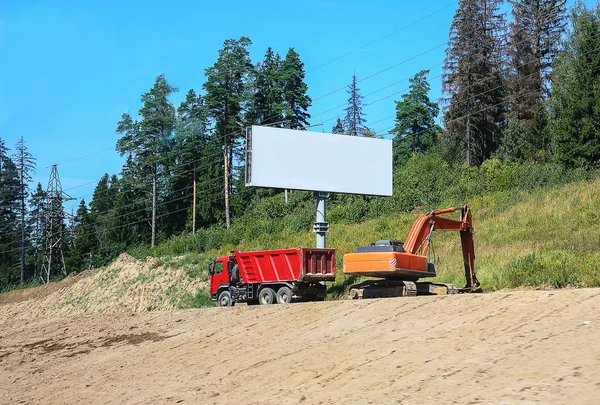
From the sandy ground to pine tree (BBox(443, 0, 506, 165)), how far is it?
155 feet

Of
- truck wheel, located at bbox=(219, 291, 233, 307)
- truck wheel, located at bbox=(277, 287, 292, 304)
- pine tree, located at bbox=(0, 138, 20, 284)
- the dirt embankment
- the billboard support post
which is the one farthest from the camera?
Answer: pine tree, located at bbox=(0, 138, 20, 284)

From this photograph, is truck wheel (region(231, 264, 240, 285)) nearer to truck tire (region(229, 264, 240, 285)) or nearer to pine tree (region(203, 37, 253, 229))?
truck tire (region(229, 264, 240, 285))

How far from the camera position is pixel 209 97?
81.1 m

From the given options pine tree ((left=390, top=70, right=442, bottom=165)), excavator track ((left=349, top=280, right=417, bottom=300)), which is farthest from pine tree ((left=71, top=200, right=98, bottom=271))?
excavator track ((left=349, top=280, right=417, bottom=300))

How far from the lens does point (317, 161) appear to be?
31.9m

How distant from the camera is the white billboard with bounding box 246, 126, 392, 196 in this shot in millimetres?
30578

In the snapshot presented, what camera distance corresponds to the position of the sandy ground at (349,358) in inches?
416

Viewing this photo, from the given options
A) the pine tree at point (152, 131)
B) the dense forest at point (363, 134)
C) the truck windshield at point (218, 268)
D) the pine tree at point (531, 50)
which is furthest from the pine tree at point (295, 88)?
the truck windshield at point (218, 268)

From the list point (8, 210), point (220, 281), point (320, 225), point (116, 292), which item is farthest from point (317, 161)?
point (8, 210)

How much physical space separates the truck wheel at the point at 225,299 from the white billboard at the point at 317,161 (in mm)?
4981

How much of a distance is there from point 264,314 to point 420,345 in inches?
360

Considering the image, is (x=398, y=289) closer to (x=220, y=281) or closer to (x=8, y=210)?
(x=220, y=281)

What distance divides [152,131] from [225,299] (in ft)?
189

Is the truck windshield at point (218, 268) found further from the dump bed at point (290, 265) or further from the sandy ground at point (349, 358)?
the sandy ground at point (349, 358)
